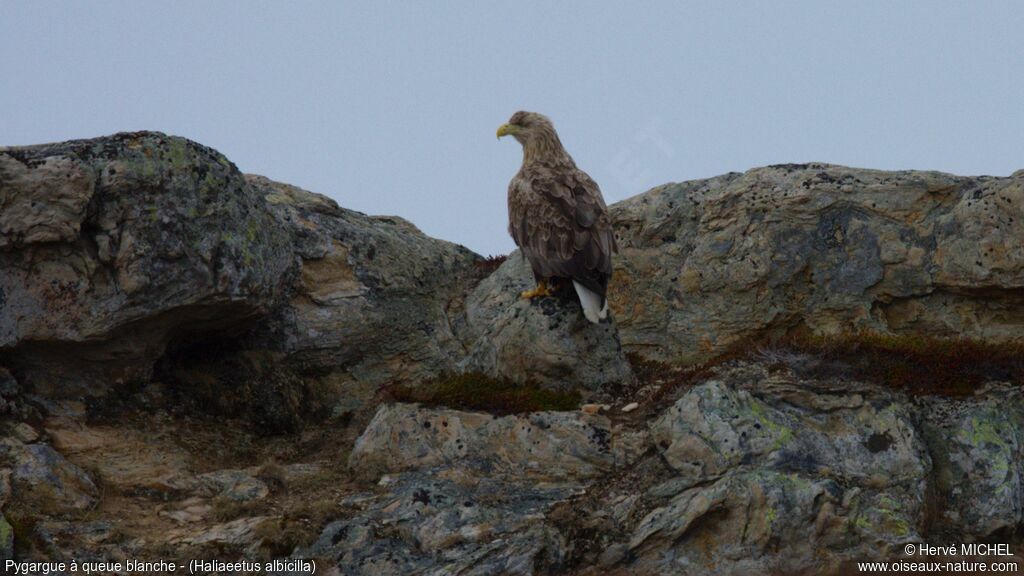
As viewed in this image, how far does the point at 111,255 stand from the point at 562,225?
5.62 meters

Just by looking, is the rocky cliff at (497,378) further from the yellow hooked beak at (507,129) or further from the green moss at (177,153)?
the yellow hooked beak at (507,129)

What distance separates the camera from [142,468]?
12594mm

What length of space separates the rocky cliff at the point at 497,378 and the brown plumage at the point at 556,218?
480 millimetres

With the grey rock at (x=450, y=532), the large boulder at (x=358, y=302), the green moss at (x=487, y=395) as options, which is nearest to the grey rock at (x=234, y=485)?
the grey rock at (x=450, y=532)

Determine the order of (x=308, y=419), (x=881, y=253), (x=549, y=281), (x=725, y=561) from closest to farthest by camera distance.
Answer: (x=725, y=561), (x=549, y=281), (x=308, y=419), (x=881, y=253)

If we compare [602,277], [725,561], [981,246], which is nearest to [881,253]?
[981,246]

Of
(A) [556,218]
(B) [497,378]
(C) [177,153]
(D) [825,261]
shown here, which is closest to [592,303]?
(A) [556,218]

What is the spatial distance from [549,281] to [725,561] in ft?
16.4

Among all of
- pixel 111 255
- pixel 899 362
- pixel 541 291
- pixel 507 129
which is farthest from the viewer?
pixel 507 129

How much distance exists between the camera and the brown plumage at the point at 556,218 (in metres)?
13.1

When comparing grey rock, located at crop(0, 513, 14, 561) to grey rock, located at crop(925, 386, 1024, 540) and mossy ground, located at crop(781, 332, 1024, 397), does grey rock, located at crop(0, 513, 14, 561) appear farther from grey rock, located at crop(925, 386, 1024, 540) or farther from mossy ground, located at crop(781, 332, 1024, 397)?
grey rock, located at crop(925, 386, 1024, 540)

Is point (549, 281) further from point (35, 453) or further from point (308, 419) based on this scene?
point (35, 453)

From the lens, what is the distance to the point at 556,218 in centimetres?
1352

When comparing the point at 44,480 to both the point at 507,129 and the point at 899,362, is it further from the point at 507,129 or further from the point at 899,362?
the point at 899,362
